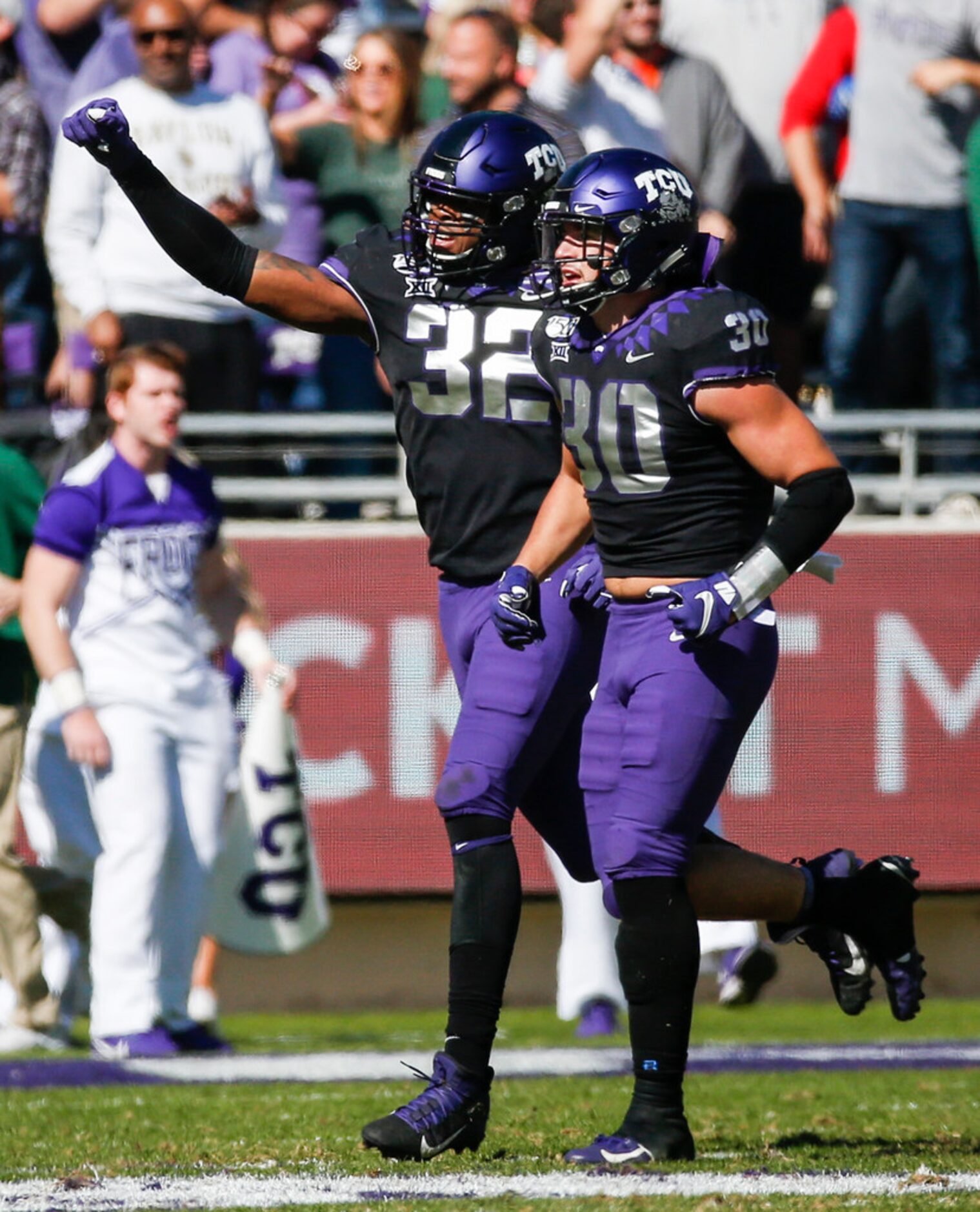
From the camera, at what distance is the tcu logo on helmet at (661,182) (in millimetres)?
4836

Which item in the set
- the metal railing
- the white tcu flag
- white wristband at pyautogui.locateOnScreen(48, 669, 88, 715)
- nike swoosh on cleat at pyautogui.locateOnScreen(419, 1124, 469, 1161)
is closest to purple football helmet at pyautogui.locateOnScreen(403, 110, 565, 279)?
nike swoosh on cleat at pyautogui.locateOnScreen(419, 1124, 469, 1161)

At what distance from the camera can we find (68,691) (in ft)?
24.1

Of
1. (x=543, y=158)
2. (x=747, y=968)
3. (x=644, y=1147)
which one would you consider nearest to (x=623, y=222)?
(x=543, y=158)

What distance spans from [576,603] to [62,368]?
14.6ft

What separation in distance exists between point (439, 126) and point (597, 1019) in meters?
3.28

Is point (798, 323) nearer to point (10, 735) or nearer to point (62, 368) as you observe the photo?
point (62, 368)

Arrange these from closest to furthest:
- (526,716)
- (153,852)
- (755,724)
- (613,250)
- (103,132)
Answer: (613,250)
(103,132)
(526,716)
(153,852)
(755,724)

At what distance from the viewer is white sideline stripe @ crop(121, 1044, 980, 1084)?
6902mm

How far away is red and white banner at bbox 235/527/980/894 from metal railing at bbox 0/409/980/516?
221 millimetres

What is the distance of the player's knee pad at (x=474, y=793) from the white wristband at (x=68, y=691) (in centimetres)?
260

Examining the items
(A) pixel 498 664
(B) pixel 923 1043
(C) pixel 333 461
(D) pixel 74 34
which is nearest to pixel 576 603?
(A) pixel 498 664

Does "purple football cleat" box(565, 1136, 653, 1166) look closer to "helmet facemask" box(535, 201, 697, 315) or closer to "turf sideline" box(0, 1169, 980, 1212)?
"turf sideline" box(0, 1169, 980, 1212)

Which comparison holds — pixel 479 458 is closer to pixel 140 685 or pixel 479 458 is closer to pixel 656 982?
pixel 656 982

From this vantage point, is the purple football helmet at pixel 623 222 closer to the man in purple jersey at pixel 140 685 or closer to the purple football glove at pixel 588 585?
the purple football glove at pixel 588 585
